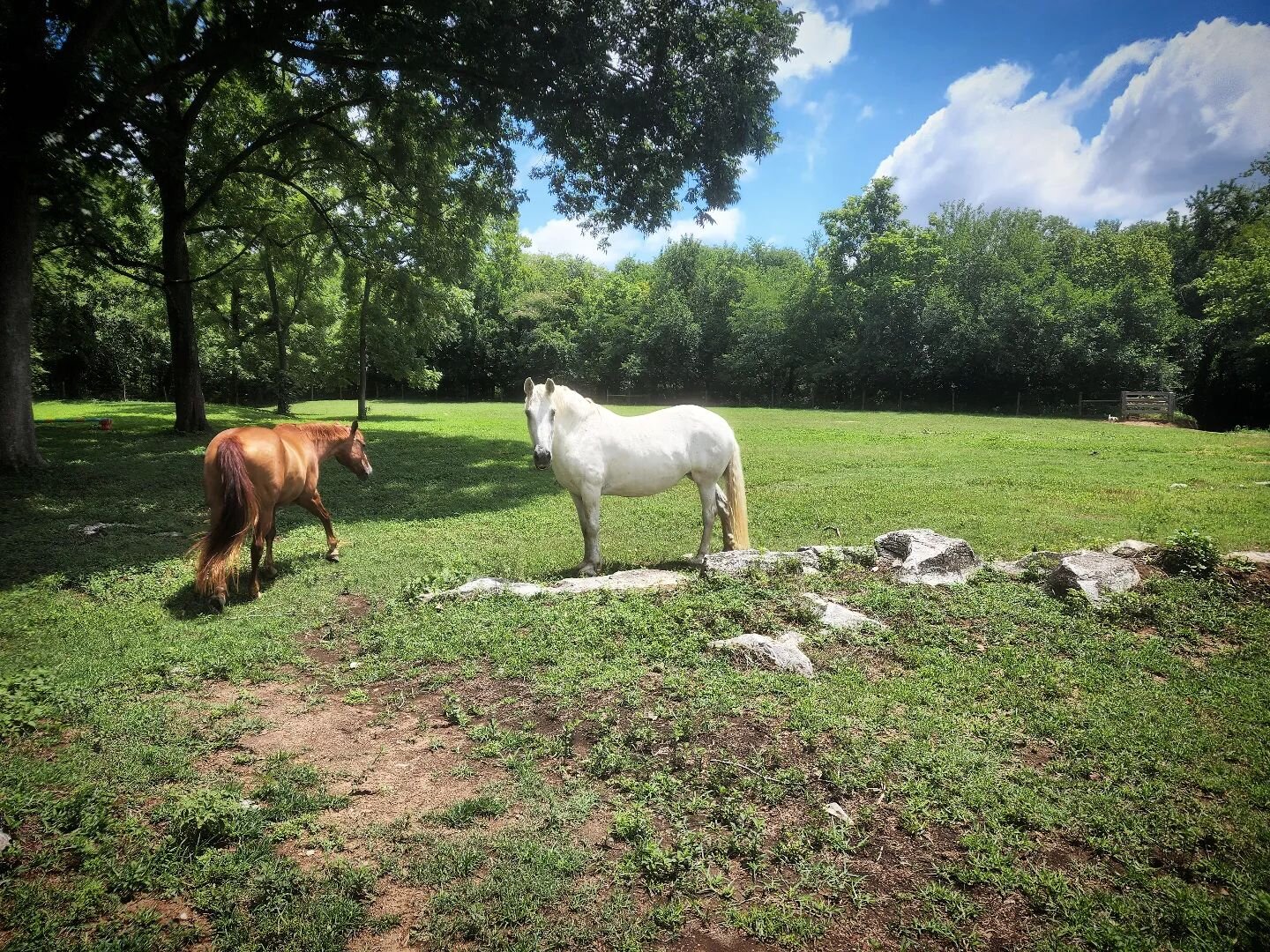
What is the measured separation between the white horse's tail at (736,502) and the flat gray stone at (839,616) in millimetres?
2052

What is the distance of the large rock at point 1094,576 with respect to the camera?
19.0ft

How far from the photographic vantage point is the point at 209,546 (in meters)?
6.04

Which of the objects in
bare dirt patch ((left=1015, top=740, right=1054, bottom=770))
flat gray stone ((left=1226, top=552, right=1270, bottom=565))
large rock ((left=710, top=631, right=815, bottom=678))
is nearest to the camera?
bare dirt patch ((left=1015, top=740, right=1054, bottom=770))

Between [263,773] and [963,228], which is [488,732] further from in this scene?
[963,228]

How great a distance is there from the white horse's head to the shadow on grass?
400 centimetres

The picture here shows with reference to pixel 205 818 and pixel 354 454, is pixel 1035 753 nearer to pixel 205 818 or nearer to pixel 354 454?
pixel 205 818

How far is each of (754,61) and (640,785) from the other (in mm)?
15094

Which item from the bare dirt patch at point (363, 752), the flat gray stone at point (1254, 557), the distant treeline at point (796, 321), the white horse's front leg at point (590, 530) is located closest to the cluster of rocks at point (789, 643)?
the bare dirt patch at point (363, 752)

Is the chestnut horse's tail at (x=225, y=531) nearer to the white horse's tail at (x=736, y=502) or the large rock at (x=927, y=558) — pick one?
the white horse's tail at (x=736, y=502)

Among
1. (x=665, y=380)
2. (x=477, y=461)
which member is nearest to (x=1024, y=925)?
(x=477, y=461)

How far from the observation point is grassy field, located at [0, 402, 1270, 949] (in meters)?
2.56

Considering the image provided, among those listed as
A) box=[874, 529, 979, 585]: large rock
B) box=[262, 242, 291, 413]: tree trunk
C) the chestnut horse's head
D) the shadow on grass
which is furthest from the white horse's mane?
box=[262, 242, 291, 413]: tree trunk

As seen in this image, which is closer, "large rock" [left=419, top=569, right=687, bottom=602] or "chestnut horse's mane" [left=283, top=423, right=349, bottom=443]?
"large rock" [left=419, top=569, right=687, bottom=602]

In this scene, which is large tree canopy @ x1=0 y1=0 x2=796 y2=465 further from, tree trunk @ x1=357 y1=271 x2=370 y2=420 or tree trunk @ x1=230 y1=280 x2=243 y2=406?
tree trunk @ x1=230 y1=280 x2=243 y2=406
